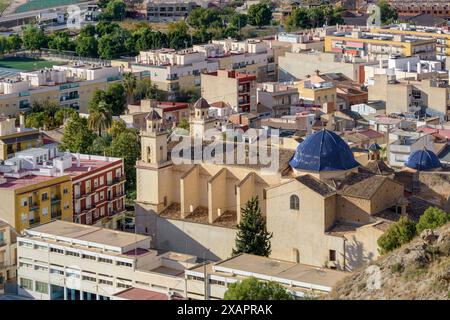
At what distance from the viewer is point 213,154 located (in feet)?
86.0

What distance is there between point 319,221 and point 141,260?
371 cm

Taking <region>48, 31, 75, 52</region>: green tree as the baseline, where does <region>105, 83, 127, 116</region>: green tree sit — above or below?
below

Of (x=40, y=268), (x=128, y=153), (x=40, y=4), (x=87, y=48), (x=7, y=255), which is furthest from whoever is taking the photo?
(x=40, y=4)

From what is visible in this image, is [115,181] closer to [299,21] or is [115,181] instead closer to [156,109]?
[156,109]

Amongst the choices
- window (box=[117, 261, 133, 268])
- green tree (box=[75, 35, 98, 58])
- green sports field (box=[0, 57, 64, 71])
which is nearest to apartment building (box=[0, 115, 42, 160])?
window (box=[117, 261, 133, 268])

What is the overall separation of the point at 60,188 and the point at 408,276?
45.5ft

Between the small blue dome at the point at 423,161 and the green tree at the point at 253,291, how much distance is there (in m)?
8.13

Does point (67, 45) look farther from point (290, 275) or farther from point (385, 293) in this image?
point (385, 293)

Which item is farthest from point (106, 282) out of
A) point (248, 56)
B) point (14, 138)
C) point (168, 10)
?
point (168, 10)

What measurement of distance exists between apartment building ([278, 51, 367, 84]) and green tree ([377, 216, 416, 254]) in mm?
22712

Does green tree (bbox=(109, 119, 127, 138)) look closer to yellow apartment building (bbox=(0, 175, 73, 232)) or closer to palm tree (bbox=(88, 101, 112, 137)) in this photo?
palm tree (bbox=(88, 101, 112, 137))

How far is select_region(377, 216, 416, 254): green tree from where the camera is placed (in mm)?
21381

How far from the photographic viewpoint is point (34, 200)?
84.7 feet
